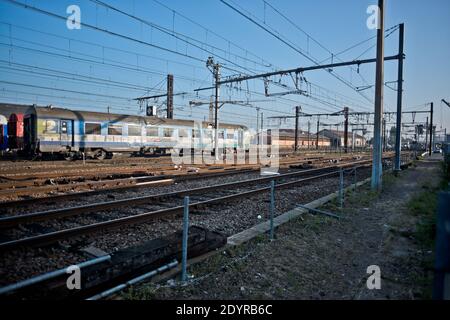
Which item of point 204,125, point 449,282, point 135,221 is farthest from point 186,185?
point 204,125

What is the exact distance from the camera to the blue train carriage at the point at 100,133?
2022 cm

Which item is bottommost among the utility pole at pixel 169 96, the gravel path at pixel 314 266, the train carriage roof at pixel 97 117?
the gravel path at pixel 314 266

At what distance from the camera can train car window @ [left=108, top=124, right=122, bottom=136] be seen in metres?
23.3

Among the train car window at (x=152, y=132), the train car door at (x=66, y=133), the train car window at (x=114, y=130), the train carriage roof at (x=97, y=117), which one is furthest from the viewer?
the train car window at (x=152, y=132)

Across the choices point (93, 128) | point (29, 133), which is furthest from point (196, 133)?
point (29, 133)

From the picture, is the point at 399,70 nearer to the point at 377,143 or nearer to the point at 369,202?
the point at 377,143

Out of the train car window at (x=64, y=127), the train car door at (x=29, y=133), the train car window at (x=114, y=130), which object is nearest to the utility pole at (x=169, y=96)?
the train car window at (x=114, y=130)

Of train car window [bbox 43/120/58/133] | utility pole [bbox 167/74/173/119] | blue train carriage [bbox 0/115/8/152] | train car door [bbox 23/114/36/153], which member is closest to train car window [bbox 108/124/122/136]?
train car window [bbox 43/120/58/133]

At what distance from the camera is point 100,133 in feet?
74.5

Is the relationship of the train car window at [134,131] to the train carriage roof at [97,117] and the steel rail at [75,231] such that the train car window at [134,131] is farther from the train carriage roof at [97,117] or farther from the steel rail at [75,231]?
the steel rail at [75,231]

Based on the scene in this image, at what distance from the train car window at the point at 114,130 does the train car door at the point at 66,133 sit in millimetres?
2884

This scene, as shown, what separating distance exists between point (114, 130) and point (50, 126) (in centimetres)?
461

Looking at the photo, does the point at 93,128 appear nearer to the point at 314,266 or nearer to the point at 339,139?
the point at 314,266

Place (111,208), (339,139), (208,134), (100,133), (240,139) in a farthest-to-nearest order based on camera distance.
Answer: (339,139) < (240,139) < (208,134) < (100,133) < (111,208)
